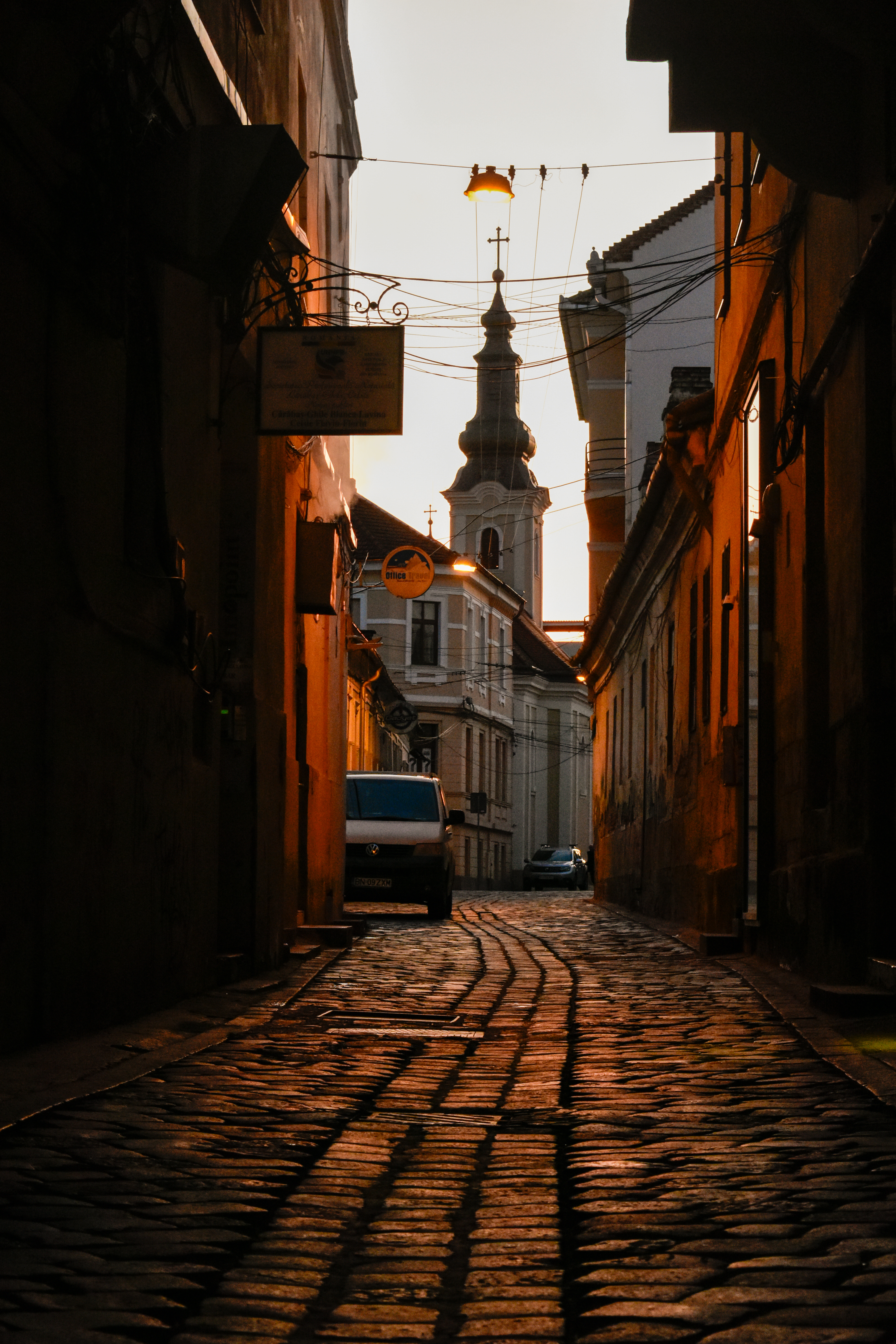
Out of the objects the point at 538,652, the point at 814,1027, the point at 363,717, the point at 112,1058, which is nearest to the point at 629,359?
the point at 363,717

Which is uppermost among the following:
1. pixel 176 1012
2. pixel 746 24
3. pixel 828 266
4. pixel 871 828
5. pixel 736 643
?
pixel 746 24

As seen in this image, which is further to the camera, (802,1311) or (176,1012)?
(176,1012)

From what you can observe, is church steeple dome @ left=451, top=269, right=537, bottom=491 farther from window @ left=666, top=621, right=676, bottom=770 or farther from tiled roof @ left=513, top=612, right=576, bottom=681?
window @ left=666, top=621, right=676, bottom=770

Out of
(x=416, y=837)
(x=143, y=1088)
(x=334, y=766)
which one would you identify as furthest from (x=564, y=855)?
(x=143, y=1088)

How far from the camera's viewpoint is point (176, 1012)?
9.23m

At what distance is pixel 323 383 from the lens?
1211 centimetres

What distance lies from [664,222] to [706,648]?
24.4 metres

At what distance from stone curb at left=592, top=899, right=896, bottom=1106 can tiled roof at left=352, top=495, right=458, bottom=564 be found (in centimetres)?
5265

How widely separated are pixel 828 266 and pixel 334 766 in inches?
387

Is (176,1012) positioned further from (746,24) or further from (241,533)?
(746,24)

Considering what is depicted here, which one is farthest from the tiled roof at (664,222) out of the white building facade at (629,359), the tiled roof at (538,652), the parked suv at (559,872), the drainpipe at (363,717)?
the tiled roof at (538,652)

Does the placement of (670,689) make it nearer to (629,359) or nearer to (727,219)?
(727,219)

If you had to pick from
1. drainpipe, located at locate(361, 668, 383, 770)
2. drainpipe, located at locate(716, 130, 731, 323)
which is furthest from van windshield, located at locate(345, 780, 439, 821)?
drainpipe, located at locate(361, 668, 383, 770)

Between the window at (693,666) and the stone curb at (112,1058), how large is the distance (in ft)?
32.6
